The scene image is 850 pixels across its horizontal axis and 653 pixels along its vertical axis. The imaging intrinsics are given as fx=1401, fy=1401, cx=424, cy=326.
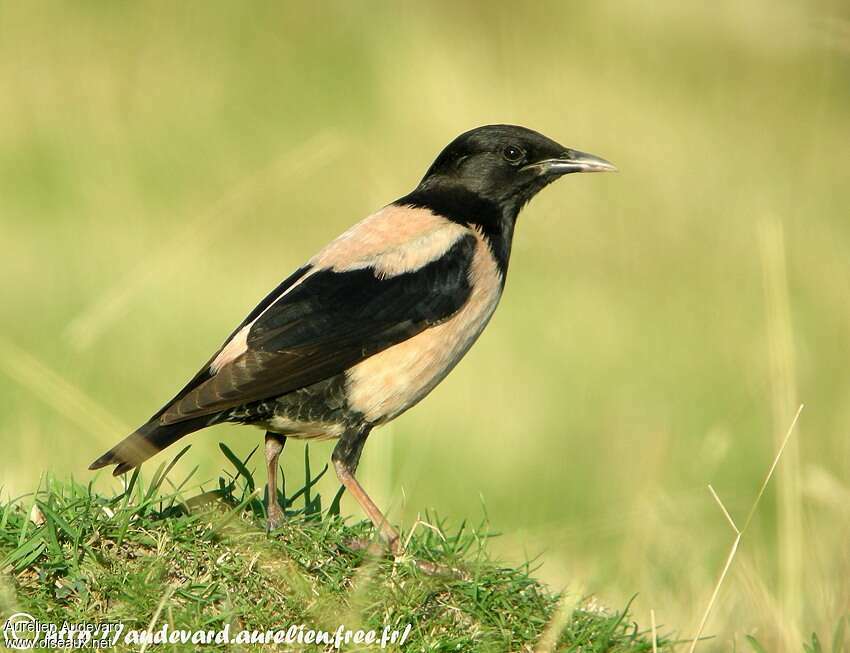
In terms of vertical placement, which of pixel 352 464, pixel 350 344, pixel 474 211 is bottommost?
pixel 352 464

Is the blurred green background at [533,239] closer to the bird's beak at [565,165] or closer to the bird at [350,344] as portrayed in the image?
the bird at [350,344]

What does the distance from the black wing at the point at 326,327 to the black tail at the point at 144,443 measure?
0.05m

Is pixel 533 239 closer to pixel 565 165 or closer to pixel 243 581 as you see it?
pixel 565 165

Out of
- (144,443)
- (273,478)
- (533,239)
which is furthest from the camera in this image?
(533,239)

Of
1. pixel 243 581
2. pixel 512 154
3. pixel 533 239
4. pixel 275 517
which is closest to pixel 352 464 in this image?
pixel 275 517

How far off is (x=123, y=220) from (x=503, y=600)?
9586 millimetres

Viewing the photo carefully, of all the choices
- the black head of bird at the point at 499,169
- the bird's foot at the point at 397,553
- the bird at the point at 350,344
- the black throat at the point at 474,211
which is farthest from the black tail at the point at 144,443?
the black head of bird at the point at 499,169

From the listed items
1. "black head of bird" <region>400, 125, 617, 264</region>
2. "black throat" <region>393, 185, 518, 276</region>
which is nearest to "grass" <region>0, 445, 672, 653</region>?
"black throat" <region>393, 185, 518, 276</region>

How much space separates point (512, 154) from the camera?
23.8 feet

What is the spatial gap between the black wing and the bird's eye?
2.86 feet

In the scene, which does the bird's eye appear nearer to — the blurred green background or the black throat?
the black throat

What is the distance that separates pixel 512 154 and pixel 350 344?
1.64 meters

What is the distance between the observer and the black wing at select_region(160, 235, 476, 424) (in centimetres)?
589

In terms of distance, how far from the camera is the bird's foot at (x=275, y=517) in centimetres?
531
